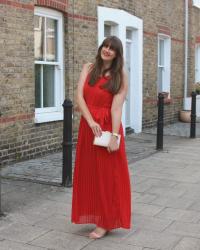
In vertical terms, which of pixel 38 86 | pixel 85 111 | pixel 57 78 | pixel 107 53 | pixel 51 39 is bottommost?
pixel 85 111

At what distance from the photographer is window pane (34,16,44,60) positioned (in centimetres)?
988

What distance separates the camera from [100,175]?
202 inches

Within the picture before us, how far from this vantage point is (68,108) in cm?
705

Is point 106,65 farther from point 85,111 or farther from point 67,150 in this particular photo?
point 67,150

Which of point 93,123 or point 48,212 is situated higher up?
point 93,123

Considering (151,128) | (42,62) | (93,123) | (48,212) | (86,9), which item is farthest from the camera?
(151,128)

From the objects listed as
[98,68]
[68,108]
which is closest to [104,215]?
[98,68]

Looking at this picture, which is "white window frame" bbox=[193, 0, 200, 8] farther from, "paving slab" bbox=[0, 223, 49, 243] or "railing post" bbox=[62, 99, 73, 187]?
"paving slab" bbox=[0, 223, 49, 243]

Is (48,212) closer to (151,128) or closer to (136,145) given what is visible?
(136,145)

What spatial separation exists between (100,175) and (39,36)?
550cm

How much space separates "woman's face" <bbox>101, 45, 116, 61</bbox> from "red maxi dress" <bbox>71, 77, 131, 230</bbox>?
213mm

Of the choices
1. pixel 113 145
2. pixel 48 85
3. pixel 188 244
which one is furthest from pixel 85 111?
pixel 48 85

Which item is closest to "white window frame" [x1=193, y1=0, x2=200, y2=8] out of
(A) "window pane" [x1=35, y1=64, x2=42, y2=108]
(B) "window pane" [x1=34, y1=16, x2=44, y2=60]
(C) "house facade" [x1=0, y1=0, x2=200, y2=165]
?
(C) "house facade" [x1=0, y1=0, x2=200, y2=165]

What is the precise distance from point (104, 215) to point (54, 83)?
583cm
